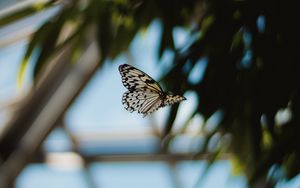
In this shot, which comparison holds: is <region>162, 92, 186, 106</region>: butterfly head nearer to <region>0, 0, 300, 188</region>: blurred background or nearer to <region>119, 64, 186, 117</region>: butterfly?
<region>119, 64, 186, 117</region>: butterfly

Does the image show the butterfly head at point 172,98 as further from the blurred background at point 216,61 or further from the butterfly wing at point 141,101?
the blurred background at point 216,61

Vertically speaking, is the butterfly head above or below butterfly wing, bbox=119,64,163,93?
below

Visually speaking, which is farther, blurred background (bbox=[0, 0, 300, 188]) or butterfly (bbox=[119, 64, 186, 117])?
blurred background (bbox=[0, 0, 300, 188])

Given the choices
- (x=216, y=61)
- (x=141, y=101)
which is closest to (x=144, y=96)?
(x=141, y=101)

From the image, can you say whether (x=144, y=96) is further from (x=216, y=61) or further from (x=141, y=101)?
(x=216, y=61)

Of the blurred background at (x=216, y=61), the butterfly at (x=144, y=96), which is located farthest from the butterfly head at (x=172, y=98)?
the blurred background at (x=216, y=61)

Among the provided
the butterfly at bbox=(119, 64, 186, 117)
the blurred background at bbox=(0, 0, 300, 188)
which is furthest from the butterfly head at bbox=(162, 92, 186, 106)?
the blurred background at bbox=(0, 0, 300, 188)

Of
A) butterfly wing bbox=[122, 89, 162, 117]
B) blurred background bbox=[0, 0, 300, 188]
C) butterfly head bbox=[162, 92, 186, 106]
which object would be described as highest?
blurred background bbox=[0, 0, 300, 188]
